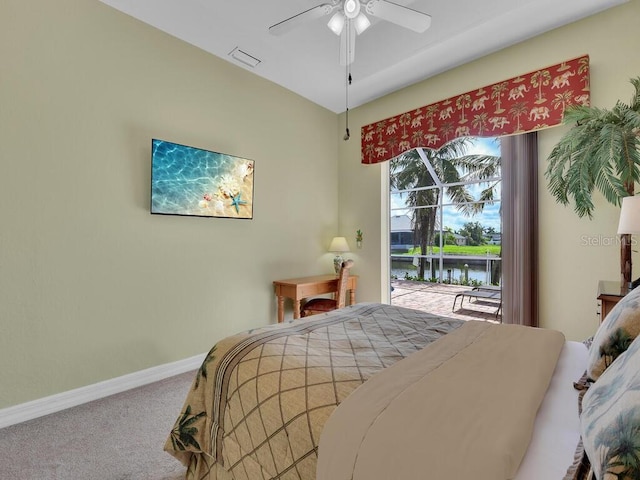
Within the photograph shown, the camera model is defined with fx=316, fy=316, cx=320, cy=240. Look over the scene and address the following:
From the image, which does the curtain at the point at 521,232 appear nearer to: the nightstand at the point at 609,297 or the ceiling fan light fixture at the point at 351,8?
the nightstand at the point at 609,297

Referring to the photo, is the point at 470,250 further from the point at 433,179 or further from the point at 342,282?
the point at 342,282

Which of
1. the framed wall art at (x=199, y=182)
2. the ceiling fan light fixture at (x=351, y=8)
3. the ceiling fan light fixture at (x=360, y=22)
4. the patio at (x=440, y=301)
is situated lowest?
the patio at (x=440, y=301)

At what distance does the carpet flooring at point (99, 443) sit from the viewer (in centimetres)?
158

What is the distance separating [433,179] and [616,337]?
4.23m

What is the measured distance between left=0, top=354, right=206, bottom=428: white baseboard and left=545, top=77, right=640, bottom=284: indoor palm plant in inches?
132

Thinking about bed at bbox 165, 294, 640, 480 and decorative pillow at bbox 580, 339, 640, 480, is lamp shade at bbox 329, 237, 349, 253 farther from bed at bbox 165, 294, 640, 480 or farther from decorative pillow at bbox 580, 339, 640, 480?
decorative pillow at bbox 580, 339, 640, 480

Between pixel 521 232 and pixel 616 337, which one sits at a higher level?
pixel 521 232

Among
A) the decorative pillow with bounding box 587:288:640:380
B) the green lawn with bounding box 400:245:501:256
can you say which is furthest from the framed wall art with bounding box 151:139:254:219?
the green lawn with bounding box 400:245:501:256

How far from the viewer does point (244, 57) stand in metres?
3.13

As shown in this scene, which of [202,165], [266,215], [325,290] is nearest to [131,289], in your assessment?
[202,165]

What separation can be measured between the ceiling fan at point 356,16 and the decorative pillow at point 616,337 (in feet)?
6.15

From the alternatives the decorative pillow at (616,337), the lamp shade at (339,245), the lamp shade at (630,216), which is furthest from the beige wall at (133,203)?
the decorative pillow at (616,337)

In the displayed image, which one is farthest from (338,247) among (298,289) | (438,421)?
(438,421)

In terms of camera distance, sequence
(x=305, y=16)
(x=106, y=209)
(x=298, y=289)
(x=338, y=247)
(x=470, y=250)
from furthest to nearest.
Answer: (x=470, y=250) < (x=338, y=247) < (x=298, y=289) < (x=106, y=209) < (x=305, y=16)
